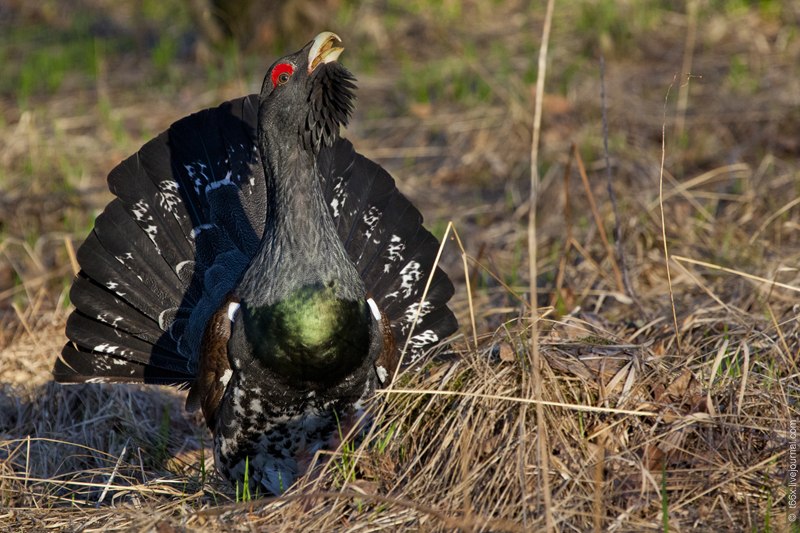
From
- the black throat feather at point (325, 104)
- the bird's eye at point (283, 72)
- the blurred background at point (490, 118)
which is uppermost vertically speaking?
the bird's eye at point (283, 72)

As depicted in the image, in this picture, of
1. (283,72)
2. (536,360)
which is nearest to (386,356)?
(283,72)

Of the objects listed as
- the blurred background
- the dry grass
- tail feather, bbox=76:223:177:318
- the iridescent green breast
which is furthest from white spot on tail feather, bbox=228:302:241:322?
the blurred background

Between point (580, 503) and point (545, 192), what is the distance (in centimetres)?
435

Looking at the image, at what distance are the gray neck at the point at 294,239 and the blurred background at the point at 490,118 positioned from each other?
82 cm

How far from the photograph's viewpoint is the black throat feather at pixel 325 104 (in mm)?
4227

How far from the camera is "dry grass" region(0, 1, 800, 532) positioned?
138 inches

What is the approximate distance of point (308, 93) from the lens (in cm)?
423

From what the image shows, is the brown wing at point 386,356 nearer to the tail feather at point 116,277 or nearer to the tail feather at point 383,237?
the tail feather at point 383,237

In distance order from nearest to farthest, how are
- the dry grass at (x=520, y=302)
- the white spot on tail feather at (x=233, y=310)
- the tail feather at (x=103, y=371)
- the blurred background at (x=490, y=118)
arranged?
1. the dry grass at (x=520, y=302)
2. the white spot on tail feather at (x=233, y=310)
3. the tail feather at (x=103, y=371)
4. the blurred background at (x=490, y=118)

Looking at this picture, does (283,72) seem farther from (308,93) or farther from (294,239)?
(294,239)

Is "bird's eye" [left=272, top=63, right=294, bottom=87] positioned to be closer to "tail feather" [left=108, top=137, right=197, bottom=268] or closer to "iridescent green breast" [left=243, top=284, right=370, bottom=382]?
"iridescent green breast" [left=243, top=284, right=370, bottom=382]

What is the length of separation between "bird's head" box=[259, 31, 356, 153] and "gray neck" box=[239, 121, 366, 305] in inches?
2.0

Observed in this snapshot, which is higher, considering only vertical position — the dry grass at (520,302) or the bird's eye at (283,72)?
the bird's eye at (283,72)

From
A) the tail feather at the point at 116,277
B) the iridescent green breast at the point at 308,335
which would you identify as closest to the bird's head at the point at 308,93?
the iridescent green breast at the point at 308,335
